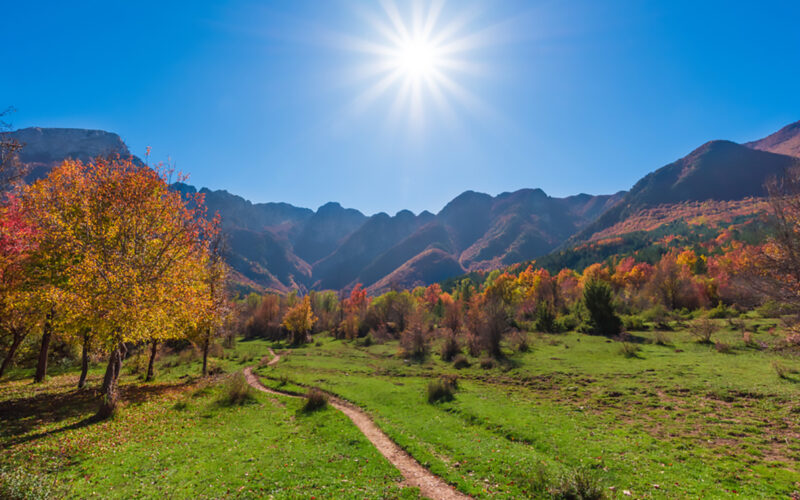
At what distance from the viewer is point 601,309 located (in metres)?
57.8

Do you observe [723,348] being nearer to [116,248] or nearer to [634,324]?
[634,324]

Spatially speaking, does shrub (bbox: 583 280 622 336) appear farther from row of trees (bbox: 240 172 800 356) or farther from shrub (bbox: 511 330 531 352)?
shrub (bbox: 511 330 531 352)

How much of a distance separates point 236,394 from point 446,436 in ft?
58.2

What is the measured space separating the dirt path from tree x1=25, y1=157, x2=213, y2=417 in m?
13.8

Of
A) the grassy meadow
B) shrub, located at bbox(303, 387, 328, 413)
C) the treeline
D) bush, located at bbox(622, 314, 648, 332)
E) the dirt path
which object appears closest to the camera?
the grassy meadow

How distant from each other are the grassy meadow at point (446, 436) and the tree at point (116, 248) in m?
5.53

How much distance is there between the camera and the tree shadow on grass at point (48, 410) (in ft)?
48.8

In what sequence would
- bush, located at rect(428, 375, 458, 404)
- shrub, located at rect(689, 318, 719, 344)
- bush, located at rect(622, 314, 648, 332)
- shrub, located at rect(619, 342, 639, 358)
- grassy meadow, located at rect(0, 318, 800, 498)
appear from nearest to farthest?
grassy meadow, located at rect(0, 318, 800, 498) < bush, located at rect(428, 375, 458, 404) < shrub, located at rect(619, 342, 639, 358) < shrub, located at rect(689, 318, 719, 344) < bush, located at rect(622, 314, 648, 332)

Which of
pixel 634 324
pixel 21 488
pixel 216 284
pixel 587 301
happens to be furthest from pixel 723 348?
pixel 216 284

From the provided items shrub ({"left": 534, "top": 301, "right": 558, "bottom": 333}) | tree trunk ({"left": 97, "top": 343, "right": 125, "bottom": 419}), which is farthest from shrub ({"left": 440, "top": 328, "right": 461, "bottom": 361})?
tree trunk ({"left": 97, "top": 343, "right": 125, "bottom": 419})

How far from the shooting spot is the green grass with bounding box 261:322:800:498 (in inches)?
473

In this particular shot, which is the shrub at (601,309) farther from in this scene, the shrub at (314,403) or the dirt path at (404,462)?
the shrub at (314,403)

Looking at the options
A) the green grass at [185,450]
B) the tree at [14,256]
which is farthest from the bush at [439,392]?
the tree at [14,256]

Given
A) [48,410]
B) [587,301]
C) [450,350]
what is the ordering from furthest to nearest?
[587,301] → [450,350] → [48,410]
